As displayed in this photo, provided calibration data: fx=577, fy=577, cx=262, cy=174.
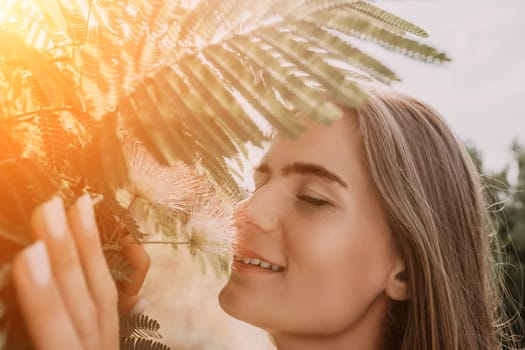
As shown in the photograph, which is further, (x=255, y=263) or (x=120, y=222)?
(x=255, y=263)

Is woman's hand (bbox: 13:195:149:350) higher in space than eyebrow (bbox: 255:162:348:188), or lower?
higher

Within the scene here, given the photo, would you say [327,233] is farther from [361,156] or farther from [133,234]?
[133,234]

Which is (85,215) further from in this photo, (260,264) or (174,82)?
(260,264)

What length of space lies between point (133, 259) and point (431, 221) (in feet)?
5.29

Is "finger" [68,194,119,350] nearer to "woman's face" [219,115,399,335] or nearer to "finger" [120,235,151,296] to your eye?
"finger" [120,235,151,296]

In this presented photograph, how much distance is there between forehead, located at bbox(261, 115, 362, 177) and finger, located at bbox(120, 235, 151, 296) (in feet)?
3.42

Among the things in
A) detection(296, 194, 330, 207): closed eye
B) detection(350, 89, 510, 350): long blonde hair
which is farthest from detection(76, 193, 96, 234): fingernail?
detection(350, 89, 510, 350): long blonde hair

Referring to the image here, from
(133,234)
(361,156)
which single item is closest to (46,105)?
(133,234)

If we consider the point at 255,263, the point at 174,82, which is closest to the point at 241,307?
the point at 255,263

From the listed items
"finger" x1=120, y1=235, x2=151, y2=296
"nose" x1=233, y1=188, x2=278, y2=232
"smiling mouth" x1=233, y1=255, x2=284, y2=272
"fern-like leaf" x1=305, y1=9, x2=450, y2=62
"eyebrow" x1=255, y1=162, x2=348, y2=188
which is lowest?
"smiling mouth" x1=233, y1=255, x2=284, y2=272

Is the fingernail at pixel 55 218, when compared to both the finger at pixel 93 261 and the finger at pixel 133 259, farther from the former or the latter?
the finger at pixel 133 259

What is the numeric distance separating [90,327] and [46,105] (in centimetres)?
37

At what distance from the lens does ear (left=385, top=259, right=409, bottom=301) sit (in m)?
2.26

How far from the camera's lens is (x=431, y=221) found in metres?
2.36
